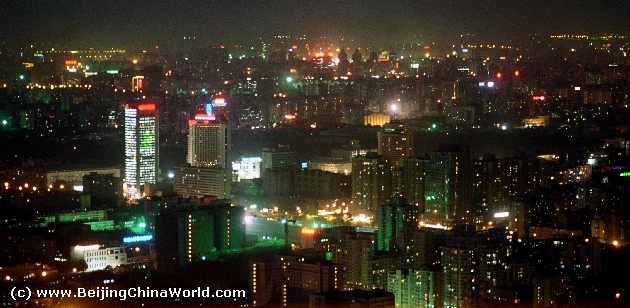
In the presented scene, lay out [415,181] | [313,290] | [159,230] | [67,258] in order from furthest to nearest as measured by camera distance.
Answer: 1. [415,181]
2. [159,230]
3. [67,258]
4. [313,290]

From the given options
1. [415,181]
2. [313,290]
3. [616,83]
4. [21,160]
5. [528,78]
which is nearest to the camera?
[313,290]

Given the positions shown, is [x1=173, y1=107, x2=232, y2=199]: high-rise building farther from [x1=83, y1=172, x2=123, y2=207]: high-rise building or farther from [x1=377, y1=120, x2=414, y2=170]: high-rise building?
[x1=377, y1=120, x2=414, y2=170]: high-rise building

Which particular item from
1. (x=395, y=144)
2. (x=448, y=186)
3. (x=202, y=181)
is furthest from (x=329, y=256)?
(x=395, y=144)

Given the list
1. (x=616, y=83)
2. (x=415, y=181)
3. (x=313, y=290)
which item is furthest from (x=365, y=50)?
(x=313, y=290)

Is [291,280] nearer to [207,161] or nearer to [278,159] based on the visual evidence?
[207,161]

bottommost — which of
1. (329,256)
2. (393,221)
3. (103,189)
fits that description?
(329,256)

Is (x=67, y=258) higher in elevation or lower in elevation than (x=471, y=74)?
lower

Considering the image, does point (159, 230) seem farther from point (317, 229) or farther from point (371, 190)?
point (371, 190)
